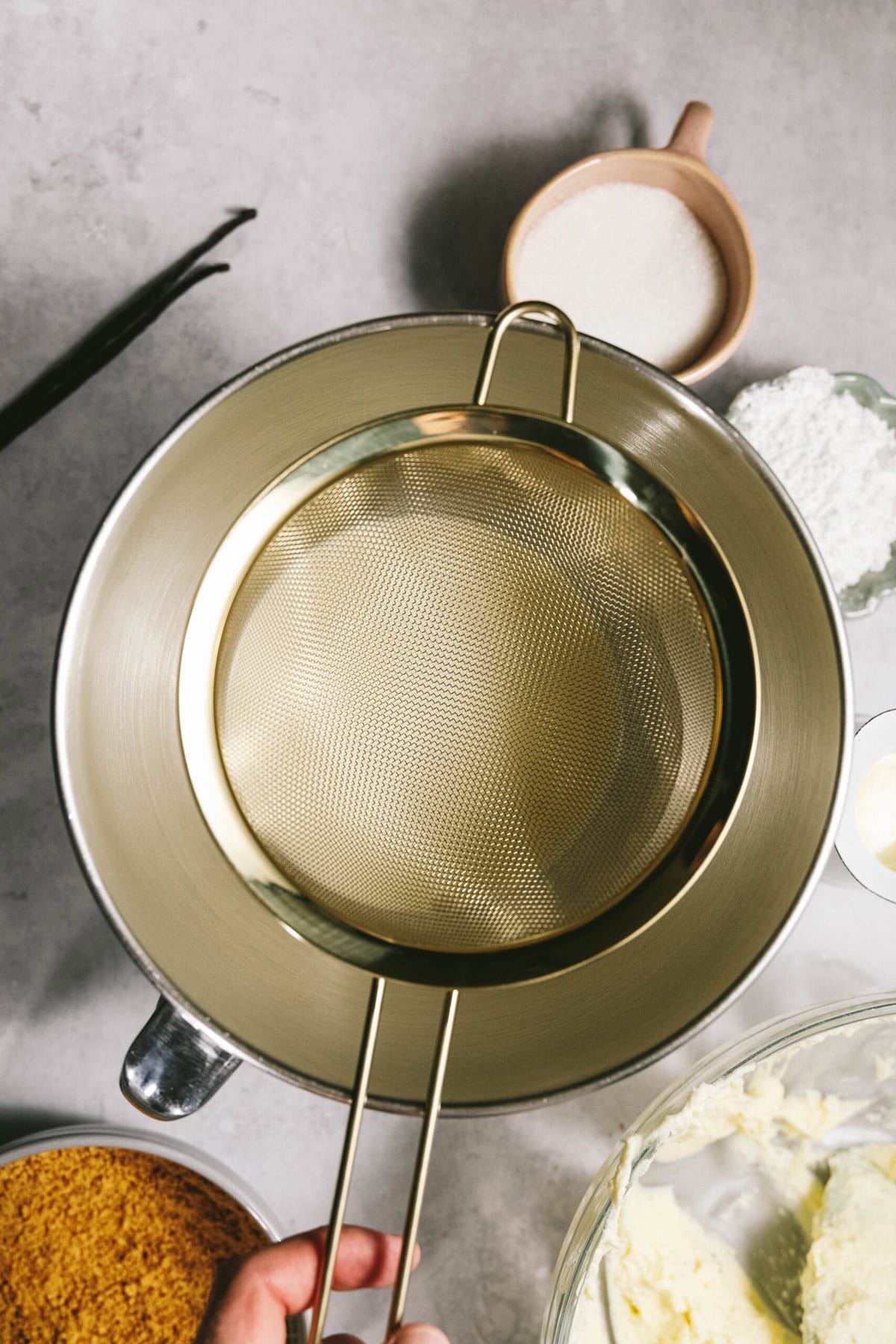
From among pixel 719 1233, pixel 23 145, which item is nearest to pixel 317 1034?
pixel 719 1233

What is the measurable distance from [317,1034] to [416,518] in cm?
30

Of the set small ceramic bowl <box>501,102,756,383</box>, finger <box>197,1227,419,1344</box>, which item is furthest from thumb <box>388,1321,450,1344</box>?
small ceramic bowl <box>501,102,756,383</box>

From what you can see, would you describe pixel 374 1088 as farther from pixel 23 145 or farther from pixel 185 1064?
pixel 23 145

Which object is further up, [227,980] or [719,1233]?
[227,980]

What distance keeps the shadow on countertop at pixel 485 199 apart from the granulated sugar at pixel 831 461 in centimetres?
23

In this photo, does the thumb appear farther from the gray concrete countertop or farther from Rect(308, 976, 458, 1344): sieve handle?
the gray concrete countertop

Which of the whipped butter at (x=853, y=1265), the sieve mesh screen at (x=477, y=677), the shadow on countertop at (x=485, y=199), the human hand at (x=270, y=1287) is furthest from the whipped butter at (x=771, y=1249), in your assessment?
the shadow on countertop at (x=485, y=199)

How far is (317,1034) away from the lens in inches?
20.8

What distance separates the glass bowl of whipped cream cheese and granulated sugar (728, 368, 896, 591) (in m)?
0.34

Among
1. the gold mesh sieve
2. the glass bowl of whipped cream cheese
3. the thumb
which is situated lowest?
the glass bowl of whipped cream cheese

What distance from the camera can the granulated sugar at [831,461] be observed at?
2.24 ft

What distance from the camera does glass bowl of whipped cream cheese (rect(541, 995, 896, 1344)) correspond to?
66cm

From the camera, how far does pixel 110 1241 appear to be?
0.71 m

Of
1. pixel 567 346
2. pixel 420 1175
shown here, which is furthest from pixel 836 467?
pixel 420 1175
